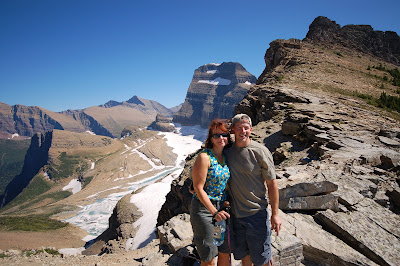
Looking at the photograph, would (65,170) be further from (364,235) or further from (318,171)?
(364,235)

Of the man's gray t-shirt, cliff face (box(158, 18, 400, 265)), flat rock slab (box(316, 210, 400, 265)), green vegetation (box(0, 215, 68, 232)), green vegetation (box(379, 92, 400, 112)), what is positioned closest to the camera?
the man's gray t-shirt

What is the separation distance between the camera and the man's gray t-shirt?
12.7ft

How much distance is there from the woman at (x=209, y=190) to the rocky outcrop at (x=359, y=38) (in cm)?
5942

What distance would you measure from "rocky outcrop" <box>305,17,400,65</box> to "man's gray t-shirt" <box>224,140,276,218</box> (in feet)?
194

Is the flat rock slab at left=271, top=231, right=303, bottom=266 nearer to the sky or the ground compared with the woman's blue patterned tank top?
nearer to the ground

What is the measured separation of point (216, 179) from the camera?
149 inches

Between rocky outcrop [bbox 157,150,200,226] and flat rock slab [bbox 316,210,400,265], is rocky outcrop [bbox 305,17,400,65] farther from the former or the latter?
flat rock slab [bbox 316,210,400,265]

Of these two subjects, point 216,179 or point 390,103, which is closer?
point 216,179


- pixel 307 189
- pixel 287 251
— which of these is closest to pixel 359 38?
pixel 307 189

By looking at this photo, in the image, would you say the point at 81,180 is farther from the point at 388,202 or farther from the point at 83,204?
the point at 388,202

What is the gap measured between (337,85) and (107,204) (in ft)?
350

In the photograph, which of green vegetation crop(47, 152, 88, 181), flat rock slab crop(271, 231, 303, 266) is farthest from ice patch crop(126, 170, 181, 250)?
green vegetation crop(47, 152, 88, 181)

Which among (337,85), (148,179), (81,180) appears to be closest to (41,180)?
(81,180)

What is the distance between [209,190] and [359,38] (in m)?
72.1
